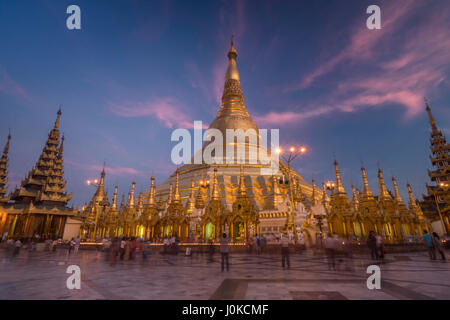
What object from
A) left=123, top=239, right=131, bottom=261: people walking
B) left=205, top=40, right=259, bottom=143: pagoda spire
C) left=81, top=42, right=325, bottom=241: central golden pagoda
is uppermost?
left=205, top=40, right=259, bottom=143: pagoda spire

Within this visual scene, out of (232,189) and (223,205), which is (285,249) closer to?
(223,205)

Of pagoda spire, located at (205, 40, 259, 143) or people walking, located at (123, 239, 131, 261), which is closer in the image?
people walking, located at (123, 239, 131, 261)

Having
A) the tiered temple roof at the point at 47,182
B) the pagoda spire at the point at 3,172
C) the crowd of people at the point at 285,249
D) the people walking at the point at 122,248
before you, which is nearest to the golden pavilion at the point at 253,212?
the crowd of people at the point at 285,249

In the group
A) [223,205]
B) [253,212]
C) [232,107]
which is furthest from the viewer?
[232,107]

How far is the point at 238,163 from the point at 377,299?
38034 millimetres

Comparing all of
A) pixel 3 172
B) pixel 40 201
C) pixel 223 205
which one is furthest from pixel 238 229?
pixel 3 172

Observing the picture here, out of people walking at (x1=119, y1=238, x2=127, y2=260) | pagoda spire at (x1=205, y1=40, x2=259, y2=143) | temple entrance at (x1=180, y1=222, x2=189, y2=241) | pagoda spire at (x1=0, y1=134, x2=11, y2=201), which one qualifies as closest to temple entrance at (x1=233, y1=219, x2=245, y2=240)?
temple entrance at (x1=180, y1=222, x2=189, y2=241)

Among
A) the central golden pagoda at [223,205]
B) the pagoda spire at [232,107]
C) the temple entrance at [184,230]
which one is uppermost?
the pagoda spire at [232,107]

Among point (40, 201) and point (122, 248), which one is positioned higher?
point (40, 201)

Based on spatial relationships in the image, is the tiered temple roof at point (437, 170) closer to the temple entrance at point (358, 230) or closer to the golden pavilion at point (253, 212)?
the golden pavilion at point (253, 212)

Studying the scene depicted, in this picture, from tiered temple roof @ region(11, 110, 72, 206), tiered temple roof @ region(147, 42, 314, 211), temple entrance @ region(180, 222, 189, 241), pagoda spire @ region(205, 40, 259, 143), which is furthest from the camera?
pagoda spire @ region(205, 40, 259, 143)

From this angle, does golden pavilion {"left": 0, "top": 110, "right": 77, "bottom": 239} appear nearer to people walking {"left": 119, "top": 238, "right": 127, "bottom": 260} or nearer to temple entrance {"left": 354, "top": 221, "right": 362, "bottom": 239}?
people walking {"left": 119, "top": 238, "right": 127, "bottom": 260}
